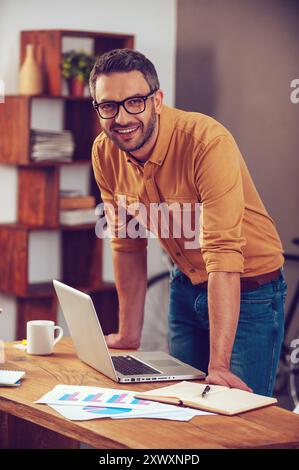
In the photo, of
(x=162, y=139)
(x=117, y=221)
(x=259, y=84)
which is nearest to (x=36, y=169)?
(x=259, y=84)

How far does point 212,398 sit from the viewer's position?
213cm

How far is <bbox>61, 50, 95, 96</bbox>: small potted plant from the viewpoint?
201 inches

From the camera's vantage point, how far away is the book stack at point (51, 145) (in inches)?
197

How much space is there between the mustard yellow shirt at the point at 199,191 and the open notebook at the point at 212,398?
0.35 m

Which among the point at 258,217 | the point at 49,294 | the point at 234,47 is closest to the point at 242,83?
the point at 234,47

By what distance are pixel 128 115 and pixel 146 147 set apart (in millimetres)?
162

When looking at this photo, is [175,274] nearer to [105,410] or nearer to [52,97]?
[105,410]

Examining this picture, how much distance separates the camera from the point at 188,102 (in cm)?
562

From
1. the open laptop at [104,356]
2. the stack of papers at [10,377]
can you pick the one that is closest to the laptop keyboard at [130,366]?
the open laptop at [104,356]

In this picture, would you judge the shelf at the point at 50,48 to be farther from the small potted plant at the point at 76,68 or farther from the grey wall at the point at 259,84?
the grey wall at the point at 259,84

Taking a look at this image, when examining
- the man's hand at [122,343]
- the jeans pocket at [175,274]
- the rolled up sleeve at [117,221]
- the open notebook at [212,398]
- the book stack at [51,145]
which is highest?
the book stack at [51,145]

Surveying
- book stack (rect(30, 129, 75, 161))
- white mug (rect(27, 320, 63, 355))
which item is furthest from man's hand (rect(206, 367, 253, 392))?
book stack (rect(30, 129, 75, 161))

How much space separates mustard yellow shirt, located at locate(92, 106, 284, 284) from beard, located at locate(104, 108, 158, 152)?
0.13ft

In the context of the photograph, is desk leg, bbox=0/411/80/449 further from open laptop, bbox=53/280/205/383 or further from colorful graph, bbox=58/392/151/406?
colorful graph, bbox=58/392/151/406
